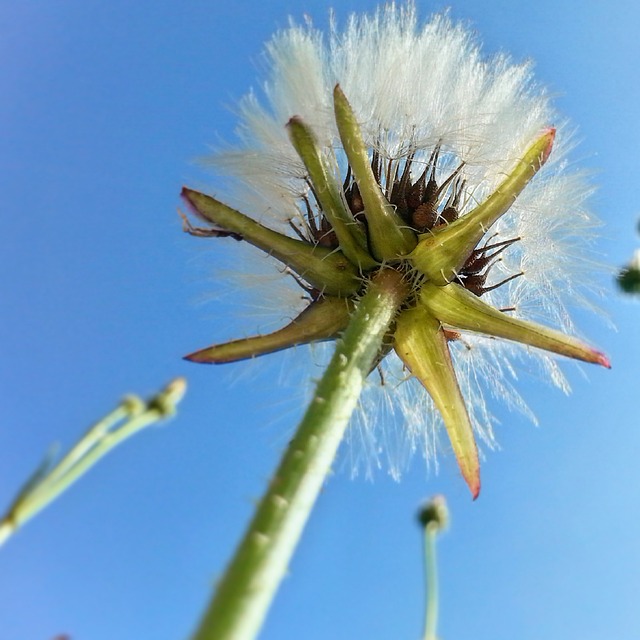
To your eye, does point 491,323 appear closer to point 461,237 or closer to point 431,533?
point 461,237

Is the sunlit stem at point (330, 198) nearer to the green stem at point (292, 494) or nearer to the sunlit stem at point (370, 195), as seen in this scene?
the sunlit stem at point (370, 195)

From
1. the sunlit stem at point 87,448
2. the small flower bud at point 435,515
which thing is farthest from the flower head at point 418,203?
the sunlit stem at point 87,448

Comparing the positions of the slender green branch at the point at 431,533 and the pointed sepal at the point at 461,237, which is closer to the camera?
the slender green branch at the point at 431,533

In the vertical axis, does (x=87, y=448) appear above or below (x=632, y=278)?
below

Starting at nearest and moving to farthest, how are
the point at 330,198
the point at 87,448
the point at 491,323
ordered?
the point at 87,448 < the point at 491,323 < the point at 330,198

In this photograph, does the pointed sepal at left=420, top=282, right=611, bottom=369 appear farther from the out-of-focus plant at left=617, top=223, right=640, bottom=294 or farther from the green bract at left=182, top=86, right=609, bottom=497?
the out-of-focus plant at left=617, top=223, right=640, bottom=294

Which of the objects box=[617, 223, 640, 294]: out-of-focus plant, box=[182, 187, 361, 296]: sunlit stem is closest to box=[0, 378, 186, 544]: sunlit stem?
box=[617, 223, 640, 294]: out-of-focus plant

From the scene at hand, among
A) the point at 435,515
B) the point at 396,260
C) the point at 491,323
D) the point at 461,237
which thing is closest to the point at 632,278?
the point at 435,515
